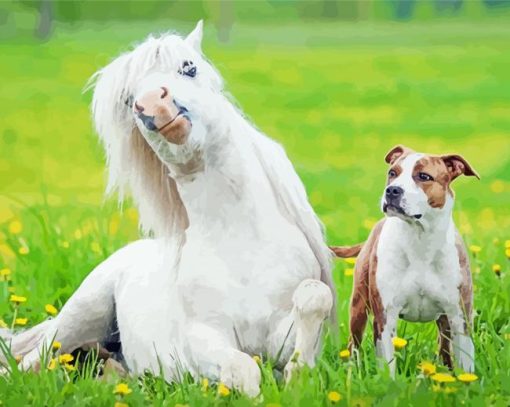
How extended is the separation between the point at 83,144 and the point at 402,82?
5035 mm

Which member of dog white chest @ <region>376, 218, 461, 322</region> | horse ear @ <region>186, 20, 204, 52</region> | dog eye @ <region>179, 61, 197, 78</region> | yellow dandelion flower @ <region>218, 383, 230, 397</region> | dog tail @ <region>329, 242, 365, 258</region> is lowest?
yellow dandelion flower @ <region>218, 383, 230, 397</region>

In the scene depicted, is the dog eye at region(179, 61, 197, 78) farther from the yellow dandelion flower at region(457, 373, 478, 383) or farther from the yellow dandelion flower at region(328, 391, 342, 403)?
the yellow dandelion flower at region(457, 373, 478, 383)

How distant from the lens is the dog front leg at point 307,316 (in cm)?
358

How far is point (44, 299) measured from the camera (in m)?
5.20

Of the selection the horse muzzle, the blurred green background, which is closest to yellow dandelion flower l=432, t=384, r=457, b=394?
the horse muzzle

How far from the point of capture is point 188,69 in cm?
370

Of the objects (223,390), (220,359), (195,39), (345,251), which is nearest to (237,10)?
A: (345,251)

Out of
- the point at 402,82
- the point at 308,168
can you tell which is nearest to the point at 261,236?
the point at 308,168

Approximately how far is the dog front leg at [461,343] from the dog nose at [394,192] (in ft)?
1.49

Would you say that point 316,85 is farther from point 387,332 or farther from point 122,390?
point 122,390

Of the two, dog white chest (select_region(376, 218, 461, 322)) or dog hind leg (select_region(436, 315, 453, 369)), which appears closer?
dog white chest (select_region(376, 218, 461, 322))

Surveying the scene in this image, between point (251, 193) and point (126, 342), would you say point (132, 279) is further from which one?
point (251, 193)

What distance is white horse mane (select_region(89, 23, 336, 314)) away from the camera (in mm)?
3740

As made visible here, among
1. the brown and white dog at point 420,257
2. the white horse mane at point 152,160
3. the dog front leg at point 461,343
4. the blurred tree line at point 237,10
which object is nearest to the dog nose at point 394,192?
the brown and white dog at point 420,257
